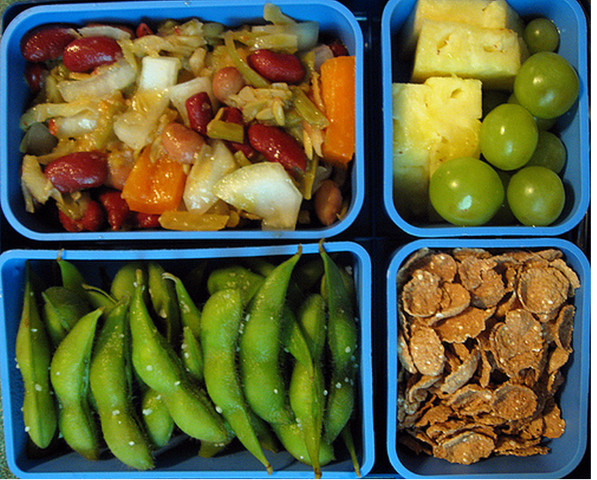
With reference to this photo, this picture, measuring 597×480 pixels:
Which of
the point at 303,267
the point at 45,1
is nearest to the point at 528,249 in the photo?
the point at 303,267

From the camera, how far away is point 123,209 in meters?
1.10

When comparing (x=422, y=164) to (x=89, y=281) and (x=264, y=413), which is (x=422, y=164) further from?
(x=89, y=281)

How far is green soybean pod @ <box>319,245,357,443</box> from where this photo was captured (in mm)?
1088

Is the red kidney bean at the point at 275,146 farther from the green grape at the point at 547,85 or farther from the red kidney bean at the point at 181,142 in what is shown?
the green grape at the point at 547,85

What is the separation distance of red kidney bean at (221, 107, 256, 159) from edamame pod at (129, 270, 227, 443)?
0.34 m

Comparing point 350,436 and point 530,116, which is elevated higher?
point 530,116

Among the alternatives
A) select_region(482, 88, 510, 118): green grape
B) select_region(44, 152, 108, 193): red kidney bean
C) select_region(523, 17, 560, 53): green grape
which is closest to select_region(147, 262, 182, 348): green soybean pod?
select_region(44, 152, 108, 193): red kidney bean

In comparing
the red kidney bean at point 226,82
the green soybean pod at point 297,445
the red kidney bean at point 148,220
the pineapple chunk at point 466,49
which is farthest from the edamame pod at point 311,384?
the pineapple chunk at point 466,49

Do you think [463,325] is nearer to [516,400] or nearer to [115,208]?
[516,400]

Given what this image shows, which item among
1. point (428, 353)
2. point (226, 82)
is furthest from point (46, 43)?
point (428, 353)

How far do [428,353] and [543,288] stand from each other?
29cm

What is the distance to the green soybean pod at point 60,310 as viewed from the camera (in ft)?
3.57

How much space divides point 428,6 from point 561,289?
2.27 feet

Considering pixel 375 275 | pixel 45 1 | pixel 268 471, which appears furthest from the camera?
pixel 375 275
